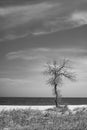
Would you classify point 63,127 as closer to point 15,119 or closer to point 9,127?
point 9,127

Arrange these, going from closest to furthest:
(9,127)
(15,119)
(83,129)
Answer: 1. (83,129)
2. (9,127)
3. (15,119)

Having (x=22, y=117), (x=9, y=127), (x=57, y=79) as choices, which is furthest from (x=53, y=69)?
(x=9, y=127)

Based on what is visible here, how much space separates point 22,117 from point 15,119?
0.73 metres

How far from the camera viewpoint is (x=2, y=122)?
639 inches

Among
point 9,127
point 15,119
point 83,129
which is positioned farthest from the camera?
point 15,119

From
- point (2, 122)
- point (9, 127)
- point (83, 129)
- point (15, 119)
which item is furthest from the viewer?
point (15, 119)

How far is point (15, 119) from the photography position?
17.8m

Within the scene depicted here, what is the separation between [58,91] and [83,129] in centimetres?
2384

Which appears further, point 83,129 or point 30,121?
point 30,121

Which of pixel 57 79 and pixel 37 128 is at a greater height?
pixel 57 79

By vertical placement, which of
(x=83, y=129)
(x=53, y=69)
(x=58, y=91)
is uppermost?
(x=53, y=69)

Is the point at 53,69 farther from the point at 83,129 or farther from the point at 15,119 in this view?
the point at 83,129

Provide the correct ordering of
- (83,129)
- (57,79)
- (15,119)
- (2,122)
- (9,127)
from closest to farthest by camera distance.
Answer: (83,129), (9,127), (2,122), (15,119), (57,79)

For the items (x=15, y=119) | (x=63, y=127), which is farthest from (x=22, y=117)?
(x=63, y=127)
